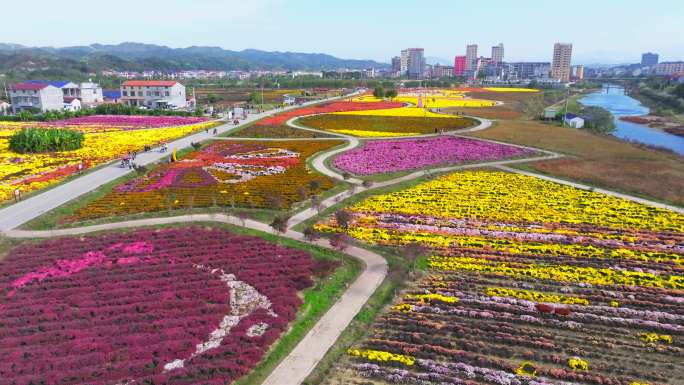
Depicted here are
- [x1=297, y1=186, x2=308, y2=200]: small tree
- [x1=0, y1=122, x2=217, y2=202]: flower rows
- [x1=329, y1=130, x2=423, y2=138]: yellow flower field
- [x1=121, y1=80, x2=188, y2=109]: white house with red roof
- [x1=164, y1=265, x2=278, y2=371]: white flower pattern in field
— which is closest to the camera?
[x1=164, y1=265, x2=278, y2=371]: white flower pattern in field

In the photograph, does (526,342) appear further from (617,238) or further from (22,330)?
(22,330)

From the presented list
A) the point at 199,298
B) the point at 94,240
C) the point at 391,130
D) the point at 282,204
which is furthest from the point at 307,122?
the point at 199,298

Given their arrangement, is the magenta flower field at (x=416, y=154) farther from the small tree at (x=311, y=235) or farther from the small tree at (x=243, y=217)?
the small tree at (x=311, y=235)

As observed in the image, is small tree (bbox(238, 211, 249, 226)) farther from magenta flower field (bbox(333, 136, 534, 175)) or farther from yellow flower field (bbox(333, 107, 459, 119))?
yellow flower field (bbox(333, 107, 459, 119))

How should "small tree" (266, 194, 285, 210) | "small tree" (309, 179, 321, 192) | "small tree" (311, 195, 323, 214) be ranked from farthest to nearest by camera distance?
"small tree" (309, 179, 321, 192) < "small tree" (266, 194, 285, 210) < "small tree" (311, 195, 323, 214)

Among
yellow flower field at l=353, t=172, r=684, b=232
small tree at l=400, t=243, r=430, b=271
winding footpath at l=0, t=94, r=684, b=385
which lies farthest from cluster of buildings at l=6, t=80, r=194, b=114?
small tree at l=400, t=243, r=430, b=271
